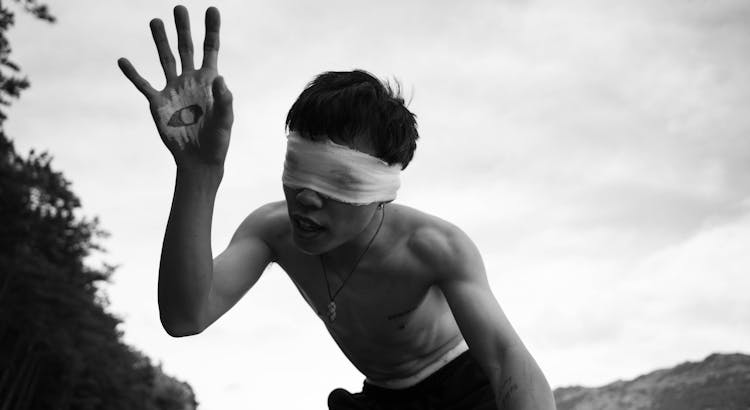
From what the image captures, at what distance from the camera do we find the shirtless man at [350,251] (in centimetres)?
321

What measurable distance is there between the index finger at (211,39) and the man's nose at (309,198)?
2.12ft

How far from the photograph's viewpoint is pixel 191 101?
10.5ft

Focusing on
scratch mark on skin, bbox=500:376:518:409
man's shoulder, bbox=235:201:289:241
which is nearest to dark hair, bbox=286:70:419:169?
man's shoulder, bbox=235:201:289:241

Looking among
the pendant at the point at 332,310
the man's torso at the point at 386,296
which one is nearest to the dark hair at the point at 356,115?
the man's torso at the point at 386,296

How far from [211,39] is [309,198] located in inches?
29.7

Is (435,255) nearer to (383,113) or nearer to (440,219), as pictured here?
(440,219)

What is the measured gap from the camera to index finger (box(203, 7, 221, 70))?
3.20m

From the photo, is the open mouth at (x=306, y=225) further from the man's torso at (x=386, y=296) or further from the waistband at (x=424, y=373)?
the waistband at (x=424, y=373)

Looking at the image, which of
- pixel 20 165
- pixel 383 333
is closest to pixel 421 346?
pixel 383 333

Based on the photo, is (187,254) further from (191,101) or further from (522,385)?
(522,385)

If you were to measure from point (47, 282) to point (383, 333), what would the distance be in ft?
132

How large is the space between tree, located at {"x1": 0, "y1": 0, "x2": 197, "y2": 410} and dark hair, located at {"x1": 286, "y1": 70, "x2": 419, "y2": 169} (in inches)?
728

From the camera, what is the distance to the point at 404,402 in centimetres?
462

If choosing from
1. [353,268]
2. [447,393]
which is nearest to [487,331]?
[353,268]
